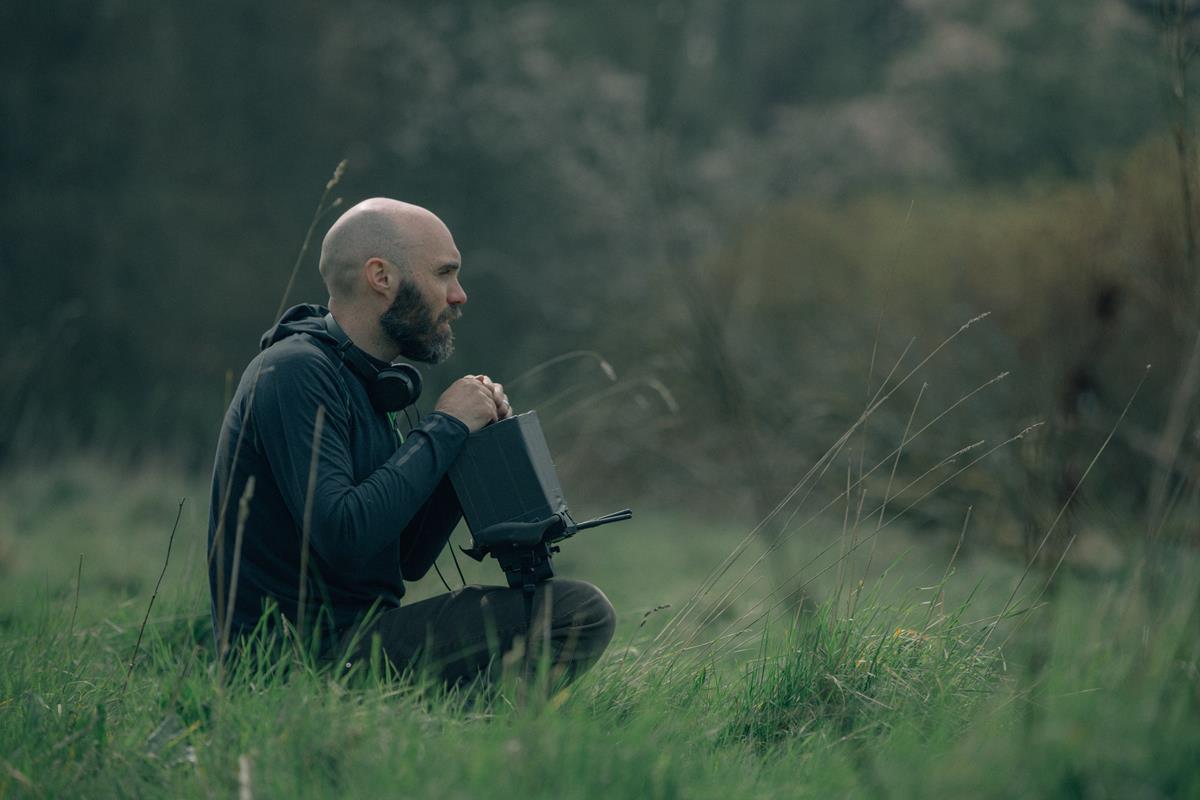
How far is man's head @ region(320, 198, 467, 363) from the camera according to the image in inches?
119

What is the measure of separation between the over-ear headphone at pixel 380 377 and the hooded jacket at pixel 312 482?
0.02 meters

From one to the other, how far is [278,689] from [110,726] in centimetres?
38

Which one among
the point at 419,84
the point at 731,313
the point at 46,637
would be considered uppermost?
the point at 419,84

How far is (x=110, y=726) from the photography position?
8.47ft

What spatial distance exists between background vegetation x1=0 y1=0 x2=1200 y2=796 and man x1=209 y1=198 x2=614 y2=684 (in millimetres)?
152

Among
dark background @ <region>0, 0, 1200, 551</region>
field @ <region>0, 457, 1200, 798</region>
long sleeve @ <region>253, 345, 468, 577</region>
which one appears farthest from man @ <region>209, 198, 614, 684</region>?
dark background @ <region>0, 0, 1200, 551</region>

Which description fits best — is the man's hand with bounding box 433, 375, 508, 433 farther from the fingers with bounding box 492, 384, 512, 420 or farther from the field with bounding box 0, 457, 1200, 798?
the field with bounding box 0, 457, 1200, 798

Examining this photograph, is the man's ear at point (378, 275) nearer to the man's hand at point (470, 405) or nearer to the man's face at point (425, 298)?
the man's face at point (425, 298)

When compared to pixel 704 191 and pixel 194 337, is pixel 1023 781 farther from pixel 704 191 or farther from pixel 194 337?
pixel 704 191

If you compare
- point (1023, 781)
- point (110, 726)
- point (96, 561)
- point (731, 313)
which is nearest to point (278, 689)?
point (110, 726)

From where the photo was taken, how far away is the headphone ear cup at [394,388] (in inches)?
117

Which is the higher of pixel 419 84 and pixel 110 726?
pixel 419 84

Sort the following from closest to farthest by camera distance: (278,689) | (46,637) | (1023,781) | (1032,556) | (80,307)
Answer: (1023,781), (278,689), (1032,556), (46,637), (80,307)

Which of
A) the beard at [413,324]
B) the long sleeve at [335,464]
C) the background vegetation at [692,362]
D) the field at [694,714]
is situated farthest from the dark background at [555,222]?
the long sleeve at [335,464]
